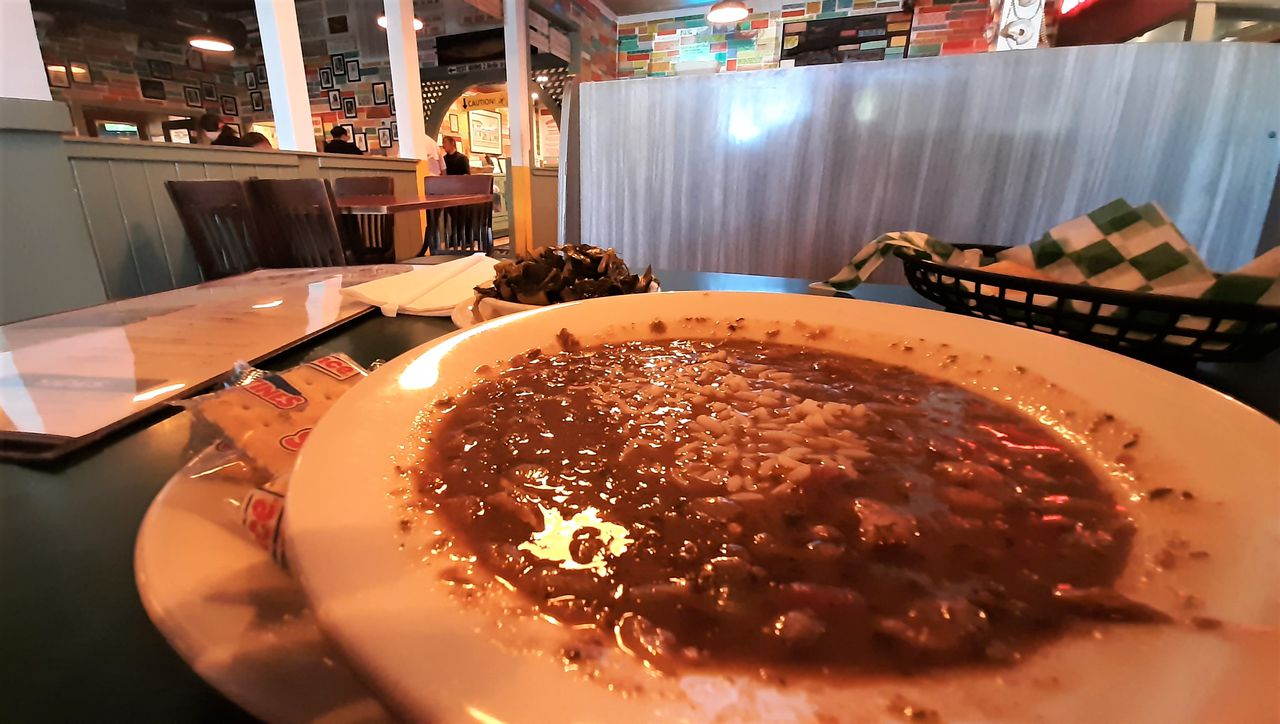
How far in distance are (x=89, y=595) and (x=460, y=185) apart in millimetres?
5460

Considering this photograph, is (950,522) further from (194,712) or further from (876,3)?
(876,3)

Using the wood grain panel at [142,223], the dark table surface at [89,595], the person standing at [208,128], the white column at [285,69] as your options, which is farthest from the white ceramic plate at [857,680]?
the person standing at [208,128]

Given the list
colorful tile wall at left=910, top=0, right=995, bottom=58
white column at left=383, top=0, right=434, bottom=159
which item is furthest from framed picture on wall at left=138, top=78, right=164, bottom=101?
colorful tile wall at left=910, top=0, right=995, bottom=58

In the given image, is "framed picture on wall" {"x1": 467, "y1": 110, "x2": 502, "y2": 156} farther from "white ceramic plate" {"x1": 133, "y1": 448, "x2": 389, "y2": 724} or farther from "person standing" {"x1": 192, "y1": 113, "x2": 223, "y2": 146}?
"white ceramic plate" {"x1": 133, "y1": 448, "x2": 389, "y2": 724}

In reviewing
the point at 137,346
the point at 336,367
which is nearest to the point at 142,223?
the point at 137,346

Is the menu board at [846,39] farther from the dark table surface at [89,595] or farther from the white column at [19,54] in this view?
the dark table surface at [89,595]

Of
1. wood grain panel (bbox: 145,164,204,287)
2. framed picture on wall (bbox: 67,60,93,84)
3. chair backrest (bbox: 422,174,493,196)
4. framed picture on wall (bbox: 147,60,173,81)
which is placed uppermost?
framed picture on wall (bbox: 147,60,173,81)

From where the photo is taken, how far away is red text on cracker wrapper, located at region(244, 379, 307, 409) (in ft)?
2.05

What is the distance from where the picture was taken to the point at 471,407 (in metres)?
0.74

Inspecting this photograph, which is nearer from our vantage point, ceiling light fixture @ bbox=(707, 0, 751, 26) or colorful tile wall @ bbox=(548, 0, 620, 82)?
ceiling light fixture @ bbox=(707, 0, 751, 26)

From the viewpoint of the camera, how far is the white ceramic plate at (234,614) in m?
0.34

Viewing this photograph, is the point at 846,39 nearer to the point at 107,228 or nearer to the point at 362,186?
the point at 362,186

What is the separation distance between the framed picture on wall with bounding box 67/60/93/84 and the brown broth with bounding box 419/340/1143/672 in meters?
13.8

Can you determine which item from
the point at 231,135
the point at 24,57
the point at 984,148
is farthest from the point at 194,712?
the point at 231,135
